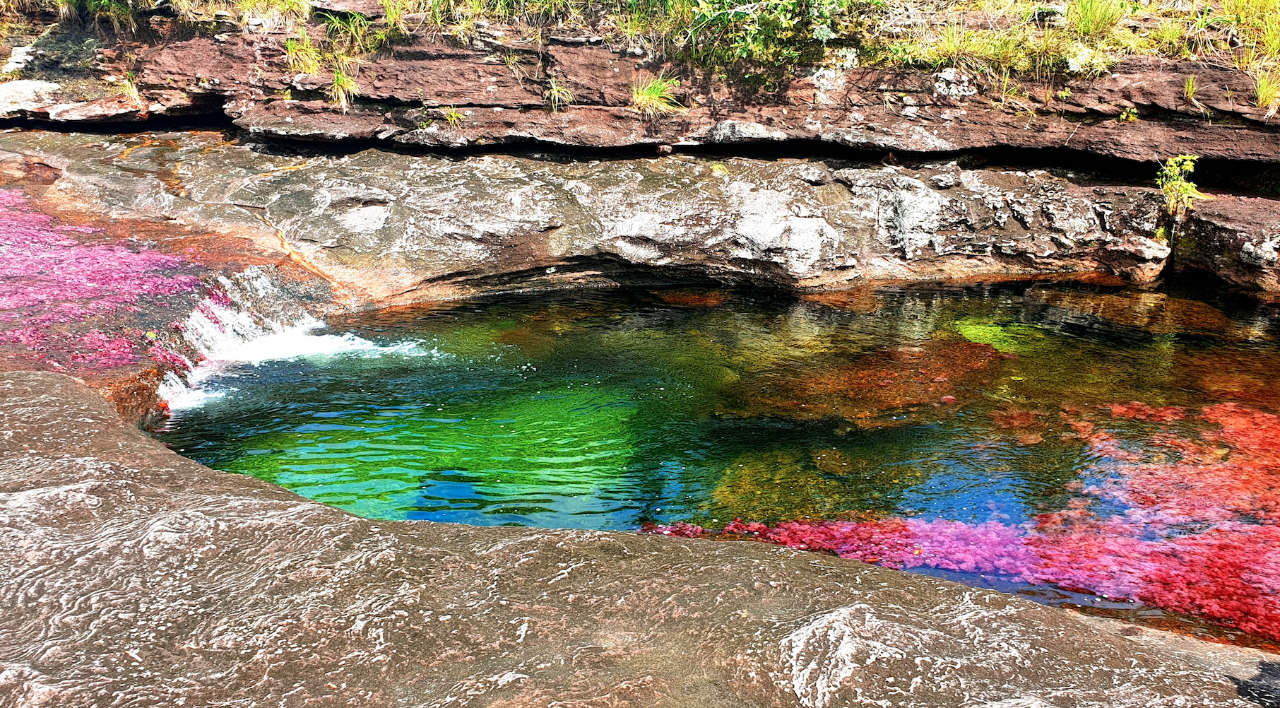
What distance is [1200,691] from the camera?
3191 mm

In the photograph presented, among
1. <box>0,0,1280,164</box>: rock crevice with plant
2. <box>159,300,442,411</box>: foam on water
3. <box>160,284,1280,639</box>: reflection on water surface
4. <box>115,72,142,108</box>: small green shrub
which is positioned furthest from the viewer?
<box>115,72,142,108</box>: small green shrub

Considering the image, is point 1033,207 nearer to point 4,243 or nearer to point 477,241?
point 477,241

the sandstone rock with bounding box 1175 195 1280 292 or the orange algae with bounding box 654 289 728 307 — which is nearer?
the sandstone rock with bounding box 1175 195 1280 292

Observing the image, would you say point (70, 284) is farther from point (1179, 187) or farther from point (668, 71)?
point (1179, 187)

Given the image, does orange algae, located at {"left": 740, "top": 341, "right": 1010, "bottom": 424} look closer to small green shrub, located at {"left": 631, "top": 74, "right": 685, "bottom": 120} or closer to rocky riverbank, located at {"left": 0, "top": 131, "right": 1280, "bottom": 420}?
rocky riverbank, located at {"left": 0, "top": 131, "right": 1280, "bottom": 420}

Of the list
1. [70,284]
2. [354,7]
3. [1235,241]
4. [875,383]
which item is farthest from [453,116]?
[1235,241]

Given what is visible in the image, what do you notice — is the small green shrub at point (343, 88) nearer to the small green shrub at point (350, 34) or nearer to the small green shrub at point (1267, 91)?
the small green shrub at point (350, 34)

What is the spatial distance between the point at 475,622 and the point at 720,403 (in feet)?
15.5

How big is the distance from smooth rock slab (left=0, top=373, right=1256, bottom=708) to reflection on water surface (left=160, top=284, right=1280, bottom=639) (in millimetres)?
1555

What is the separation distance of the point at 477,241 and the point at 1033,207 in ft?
26.8

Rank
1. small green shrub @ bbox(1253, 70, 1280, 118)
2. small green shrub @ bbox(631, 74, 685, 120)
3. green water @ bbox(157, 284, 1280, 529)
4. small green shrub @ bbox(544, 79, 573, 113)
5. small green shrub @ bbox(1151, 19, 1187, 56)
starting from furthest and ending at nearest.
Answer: small green shrub @ bbox(544, 79, 573, 113) < small green shrub @ bbox(631, 74, 685, 120) < small green shrub @ bbox(1151, 19, 1187, 56) < small green shrub @ bbox(1253, 70, 1280, 118) < green water @ bbox(157, 284, 1280, 529)

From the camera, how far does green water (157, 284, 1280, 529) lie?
6254 mm

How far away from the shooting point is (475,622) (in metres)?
3.48

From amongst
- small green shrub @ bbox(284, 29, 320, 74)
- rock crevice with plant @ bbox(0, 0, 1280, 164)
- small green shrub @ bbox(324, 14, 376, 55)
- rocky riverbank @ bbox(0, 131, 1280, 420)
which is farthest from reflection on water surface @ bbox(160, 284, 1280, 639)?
small green shrub @ bbox(324, 14, 376, 55)
